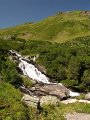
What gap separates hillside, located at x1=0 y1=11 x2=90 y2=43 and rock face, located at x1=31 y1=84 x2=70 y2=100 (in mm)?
82160

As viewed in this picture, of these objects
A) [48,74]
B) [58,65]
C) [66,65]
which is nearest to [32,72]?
[48,74]

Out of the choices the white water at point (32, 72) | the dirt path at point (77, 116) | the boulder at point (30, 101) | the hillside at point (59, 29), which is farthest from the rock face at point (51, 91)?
the hillside at point (59, 29)

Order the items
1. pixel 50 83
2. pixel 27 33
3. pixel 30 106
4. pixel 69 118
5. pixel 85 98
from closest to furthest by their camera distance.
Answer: pixel 30 106 < pixel 69 118 < pixel 85 98 < pixel 50 83 < pixel 27 33

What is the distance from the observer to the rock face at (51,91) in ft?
188

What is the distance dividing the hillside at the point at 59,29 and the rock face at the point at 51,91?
3235 inches

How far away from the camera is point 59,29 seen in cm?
15900

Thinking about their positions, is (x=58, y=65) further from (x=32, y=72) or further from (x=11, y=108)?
(x=11, y=108)

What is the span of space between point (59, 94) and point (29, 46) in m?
28.4

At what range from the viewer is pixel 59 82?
67125 millimetres

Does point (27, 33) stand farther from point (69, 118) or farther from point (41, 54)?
point (69, 118)

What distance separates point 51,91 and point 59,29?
102 metres

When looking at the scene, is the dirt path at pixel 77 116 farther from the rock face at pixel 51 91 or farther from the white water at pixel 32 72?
the white water at pixel 32 72

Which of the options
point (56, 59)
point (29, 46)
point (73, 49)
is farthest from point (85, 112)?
point (29, 46)

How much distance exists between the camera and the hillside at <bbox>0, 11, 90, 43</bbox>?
6032 inches
